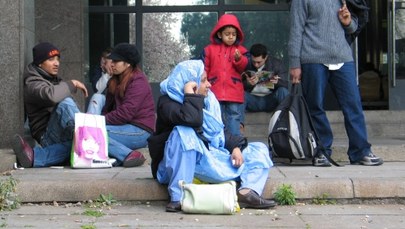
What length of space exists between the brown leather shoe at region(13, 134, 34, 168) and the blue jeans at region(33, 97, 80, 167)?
68mm

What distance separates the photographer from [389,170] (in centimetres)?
720

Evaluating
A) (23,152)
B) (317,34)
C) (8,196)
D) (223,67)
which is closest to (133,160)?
(23,152)

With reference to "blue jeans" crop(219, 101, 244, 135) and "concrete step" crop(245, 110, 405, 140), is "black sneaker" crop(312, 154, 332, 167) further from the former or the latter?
"concrete step" crop(245, 110, 405, 140)

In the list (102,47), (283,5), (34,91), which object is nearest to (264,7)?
(283,5)

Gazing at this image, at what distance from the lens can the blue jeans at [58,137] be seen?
7465 millimetres

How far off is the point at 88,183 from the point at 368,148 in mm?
2742

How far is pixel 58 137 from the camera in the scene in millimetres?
7590

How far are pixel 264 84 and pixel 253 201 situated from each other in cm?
375

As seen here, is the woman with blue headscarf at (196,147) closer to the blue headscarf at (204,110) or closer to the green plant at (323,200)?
the blue headscarf at (204,110)

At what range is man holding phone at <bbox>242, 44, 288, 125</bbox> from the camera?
9609mm

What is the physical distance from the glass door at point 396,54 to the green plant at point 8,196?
21.6ft

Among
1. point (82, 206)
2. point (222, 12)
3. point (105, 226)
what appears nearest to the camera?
point (105, 226)

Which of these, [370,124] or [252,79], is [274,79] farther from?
[370,124]

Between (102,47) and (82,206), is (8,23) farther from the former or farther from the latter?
(102,47)
